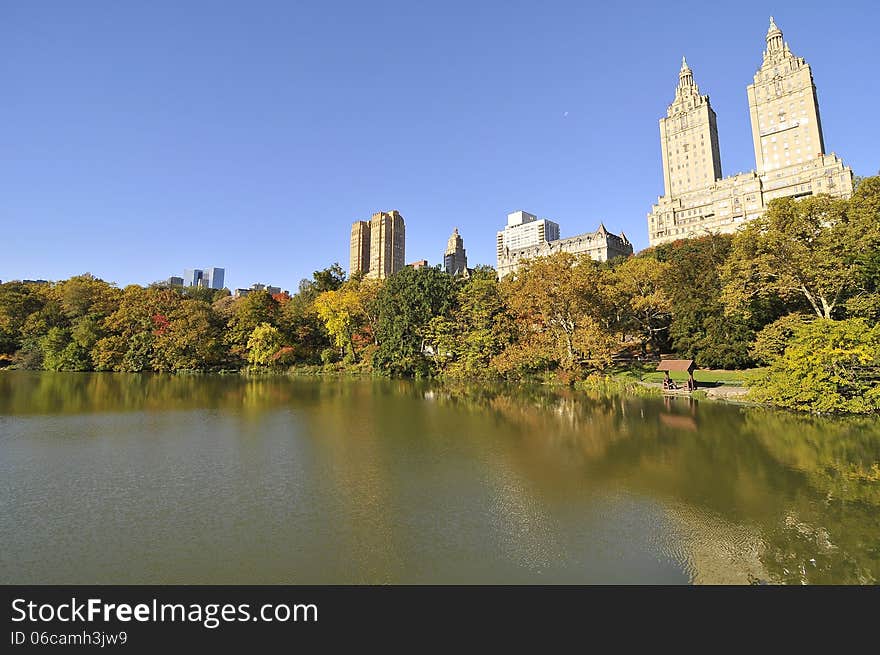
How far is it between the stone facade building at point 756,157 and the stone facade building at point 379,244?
61692mm

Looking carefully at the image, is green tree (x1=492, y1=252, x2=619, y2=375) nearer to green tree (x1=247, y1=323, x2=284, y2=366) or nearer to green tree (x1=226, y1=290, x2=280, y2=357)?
green tree (x1=247, y1=323, x2=284, y2=366)

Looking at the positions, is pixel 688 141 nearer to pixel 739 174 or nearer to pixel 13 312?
pixel 739 174

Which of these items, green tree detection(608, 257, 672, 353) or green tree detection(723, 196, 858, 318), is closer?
green tree detection(723, 196, 858, 318)

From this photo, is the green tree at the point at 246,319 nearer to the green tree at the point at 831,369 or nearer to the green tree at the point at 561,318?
the green tree at the point at 561,318

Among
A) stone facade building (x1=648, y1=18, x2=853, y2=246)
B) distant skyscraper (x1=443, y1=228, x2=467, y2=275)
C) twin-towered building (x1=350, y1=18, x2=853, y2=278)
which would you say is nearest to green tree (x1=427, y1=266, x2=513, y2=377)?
twin-towered building (x1=350, y1=18, x2=853, y2=278)

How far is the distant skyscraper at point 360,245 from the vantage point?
120 m

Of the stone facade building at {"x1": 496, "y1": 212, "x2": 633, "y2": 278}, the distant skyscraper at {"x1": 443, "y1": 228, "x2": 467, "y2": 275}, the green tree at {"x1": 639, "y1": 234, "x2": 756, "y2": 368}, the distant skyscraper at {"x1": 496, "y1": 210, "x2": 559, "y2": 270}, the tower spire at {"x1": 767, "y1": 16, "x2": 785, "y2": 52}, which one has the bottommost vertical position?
the green tree at {"x1": 639, "y1": 234, "x2": 756, "y2": 368}

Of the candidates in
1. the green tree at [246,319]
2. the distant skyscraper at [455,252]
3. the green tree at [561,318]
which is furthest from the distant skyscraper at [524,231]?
the green tree at [561,318]

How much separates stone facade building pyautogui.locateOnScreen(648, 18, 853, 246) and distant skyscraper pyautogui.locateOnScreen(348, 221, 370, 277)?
231ft

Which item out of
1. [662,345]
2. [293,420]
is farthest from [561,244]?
[293,420]

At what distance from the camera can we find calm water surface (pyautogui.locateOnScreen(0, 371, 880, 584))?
5.03 m

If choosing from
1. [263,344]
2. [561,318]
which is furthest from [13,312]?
[561,318]

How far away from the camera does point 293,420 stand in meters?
14.6
